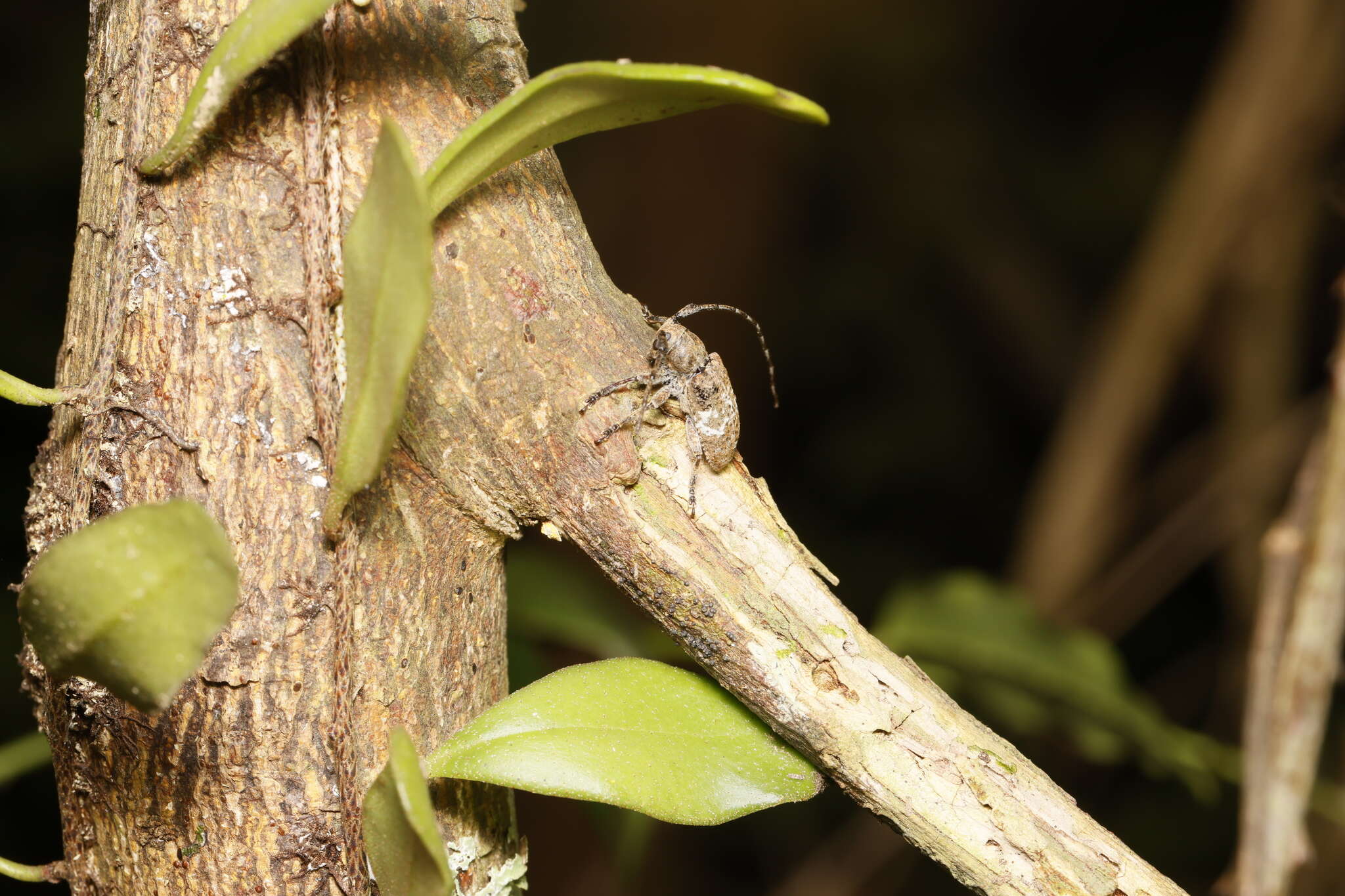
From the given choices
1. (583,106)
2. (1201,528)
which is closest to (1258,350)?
(1201,528)

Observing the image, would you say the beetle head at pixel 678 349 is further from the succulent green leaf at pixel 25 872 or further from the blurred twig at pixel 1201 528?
the blurred twig at pixel 1201 528

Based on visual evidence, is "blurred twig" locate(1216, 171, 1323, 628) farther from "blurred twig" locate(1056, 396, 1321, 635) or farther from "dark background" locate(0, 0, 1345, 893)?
"dark background" locate(0, 0, 1345, 893)

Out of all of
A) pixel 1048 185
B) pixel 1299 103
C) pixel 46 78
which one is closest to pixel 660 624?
pixel 1299 103

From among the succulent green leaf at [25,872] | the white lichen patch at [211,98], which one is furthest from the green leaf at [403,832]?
the white lichen patch at [211,98]

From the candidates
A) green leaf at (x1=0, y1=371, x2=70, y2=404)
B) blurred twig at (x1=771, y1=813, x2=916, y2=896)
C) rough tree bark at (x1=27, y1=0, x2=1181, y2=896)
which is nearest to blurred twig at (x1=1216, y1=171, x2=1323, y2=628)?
blurred twig at (x1=771, y1=813, x2=916, y2=896)

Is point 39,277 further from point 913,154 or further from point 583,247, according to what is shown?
point 913,154

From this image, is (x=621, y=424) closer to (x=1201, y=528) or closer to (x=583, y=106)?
(x=583, y=106)

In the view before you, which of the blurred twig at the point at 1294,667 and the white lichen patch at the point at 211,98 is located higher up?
the white lichen patch at the point at 211,98
